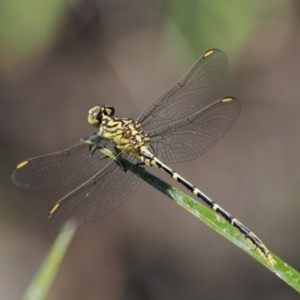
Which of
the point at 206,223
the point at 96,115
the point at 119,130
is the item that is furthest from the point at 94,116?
the point at 206,223

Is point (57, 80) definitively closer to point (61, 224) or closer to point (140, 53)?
point (140, 53)

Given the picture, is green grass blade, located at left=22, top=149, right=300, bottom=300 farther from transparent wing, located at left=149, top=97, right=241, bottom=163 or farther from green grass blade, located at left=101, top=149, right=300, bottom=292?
transparent wing, located at left=149, top=97, right=241, bottom=163

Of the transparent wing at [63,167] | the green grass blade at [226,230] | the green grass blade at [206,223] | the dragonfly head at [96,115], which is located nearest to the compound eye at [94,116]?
the dragonfly head at [96,115]

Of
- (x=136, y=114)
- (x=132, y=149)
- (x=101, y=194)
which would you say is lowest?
(x=101, y=194)

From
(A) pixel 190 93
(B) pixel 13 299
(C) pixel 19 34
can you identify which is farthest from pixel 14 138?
(A) pixel 190 93

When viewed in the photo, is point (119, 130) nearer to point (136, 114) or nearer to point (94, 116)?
point (94, 116)

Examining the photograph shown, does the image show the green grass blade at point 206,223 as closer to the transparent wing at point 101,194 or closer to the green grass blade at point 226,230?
the green grass blade at point 226,230
